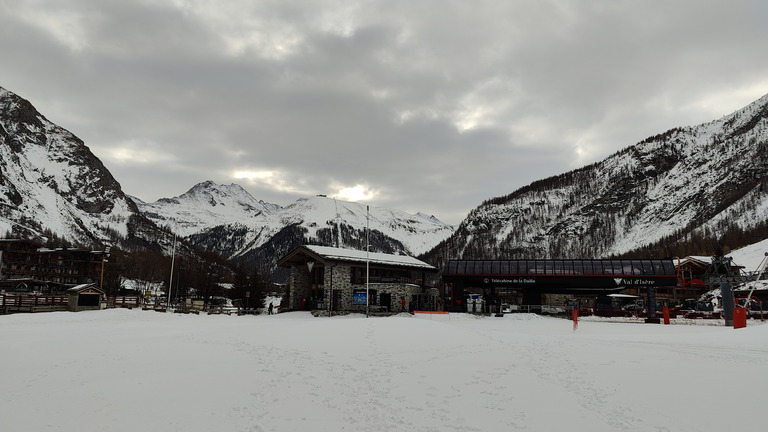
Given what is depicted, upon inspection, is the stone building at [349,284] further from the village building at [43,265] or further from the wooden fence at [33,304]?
the village building at [43,265]

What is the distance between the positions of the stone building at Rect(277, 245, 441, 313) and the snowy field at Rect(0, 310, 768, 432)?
109 feet

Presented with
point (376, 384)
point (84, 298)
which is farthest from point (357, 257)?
point (376, 384)

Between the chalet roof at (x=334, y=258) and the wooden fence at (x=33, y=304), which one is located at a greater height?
the chalet roof at (x=334, y=258)

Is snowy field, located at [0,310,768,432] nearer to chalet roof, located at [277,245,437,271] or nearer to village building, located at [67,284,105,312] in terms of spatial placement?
village building, located at [67,284,105,312]

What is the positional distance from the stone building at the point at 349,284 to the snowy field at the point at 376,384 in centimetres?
3334

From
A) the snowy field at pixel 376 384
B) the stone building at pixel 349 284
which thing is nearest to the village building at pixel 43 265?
the stone building at pixel 349 284

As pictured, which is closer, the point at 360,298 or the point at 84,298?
the point at 84,298

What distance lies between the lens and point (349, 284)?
57531 mm

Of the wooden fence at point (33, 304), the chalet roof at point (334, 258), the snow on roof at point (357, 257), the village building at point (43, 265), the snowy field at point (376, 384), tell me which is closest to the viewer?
the snowy field at point (376, 384)

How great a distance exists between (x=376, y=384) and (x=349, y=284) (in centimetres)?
4321

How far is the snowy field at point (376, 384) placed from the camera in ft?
36.2

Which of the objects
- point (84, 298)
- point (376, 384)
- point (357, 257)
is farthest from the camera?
point (357, 257)

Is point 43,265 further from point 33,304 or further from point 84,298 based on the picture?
point 33,304

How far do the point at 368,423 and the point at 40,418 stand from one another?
25.0 ft
